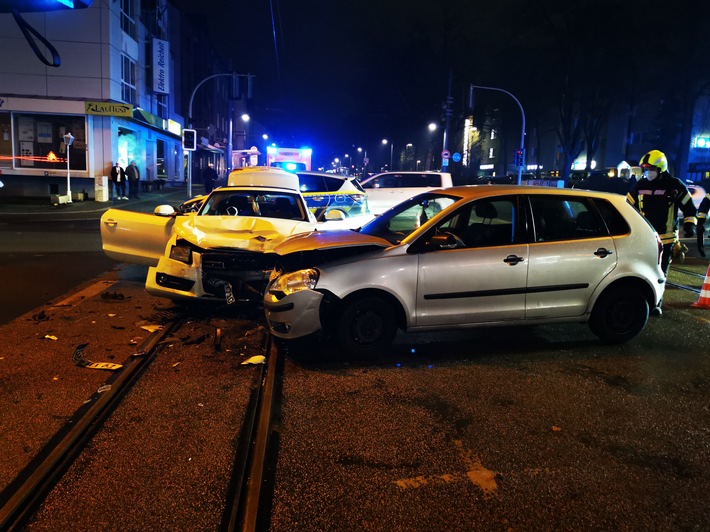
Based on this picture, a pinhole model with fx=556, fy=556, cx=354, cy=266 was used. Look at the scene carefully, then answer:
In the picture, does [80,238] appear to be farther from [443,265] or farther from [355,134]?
[355,134]

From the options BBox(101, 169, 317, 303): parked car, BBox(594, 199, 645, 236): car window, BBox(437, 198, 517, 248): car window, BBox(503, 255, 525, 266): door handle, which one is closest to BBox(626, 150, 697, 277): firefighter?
BBox(594, 199, 645, 236): car window

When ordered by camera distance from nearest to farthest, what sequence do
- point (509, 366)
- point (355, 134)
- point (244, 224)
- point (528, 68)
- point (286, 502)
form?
point (286, 502)
point (509, 366)
point (244, 224)
point (528, 68)
point (355, 134)

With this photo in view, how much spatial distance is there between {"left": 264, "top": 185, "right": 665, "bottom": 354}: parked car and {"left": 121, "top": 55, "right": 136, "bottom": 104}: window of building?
2686 cm

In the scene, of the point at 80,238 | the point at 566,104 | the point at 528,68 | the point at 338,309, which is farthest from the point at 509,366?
the point at 528,68

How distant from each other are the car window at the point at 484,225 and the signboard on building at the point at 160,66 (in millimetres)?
31576

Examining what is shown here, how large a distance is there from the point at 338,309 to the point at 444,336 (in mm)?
1541

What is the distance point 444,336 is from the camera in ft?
19.9

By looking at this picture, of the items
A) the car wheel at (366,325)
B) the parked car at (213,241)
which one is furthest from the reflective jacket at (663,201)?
the parked car at (213,241)

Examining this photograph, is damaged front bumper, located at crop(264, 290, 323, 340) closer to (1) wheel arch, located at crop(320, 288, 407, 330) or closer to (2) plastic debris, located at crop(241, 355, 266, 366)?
(1) wheel arch, located at crop(320, 288, 407, 330)

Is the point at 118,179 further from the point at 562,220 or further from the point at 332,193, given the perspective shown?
the point at 562,220

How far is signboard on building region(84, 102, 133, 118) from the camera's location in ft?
83.6

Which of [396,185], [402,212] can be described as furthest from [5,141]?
[402,212]

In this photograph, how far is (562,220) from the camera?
5656 millimetres

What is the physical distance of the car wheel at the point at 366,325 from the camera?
16.6ft
